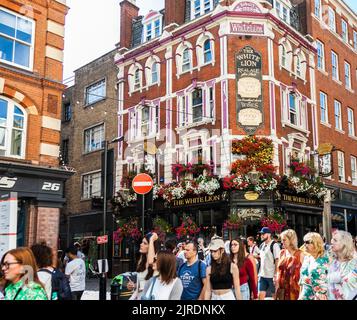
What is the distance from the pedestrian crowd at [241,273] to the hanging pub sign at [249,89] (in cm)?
1210

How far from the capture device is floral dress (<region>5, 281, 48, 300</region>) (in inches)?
129

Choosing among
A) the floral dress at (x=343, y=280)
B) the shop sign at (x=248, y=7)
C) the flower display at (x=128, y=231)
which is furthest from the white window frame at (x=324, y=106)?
the floral dress at (x=343, y=280)

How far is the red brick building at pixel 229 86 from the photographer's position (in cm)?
1845

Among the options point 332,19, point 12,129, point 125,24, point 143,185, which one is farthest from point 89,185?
point 143,185

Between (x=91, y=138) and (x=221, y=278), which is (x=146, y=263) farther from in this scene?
(x=91, y=138)

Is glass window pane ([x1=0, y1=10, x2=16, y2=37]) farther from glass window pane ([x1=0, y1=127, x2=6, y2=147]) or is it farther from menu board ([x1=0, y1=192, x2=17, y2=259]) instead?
menu board ([x1=0, y1=192, x2=17, y2=259])

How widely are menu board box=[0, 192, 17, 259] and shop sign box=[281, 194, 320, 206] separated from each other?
13.5 m

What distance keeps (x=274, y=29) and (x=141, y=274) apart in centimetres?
1692

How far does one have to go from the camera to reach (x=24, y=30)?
13531 mm

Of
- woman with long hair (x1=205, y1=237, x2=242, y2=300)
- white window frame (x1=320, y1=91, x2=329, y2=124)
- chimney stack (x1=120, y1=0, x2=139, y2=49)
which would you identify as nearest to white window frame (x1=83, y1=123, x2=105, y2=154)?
chimney stack (x1=120, y1=0, x2=139, y2=49)

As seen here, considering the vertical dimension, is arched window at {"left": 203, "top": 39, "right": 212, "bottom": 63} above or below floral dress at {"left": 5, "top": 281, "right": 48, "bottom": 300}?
above

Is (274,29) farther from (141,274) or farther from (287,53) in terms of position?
(141,274)

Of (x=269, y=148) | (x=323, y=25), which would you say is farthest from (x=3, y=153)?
(x=323, y=25)
